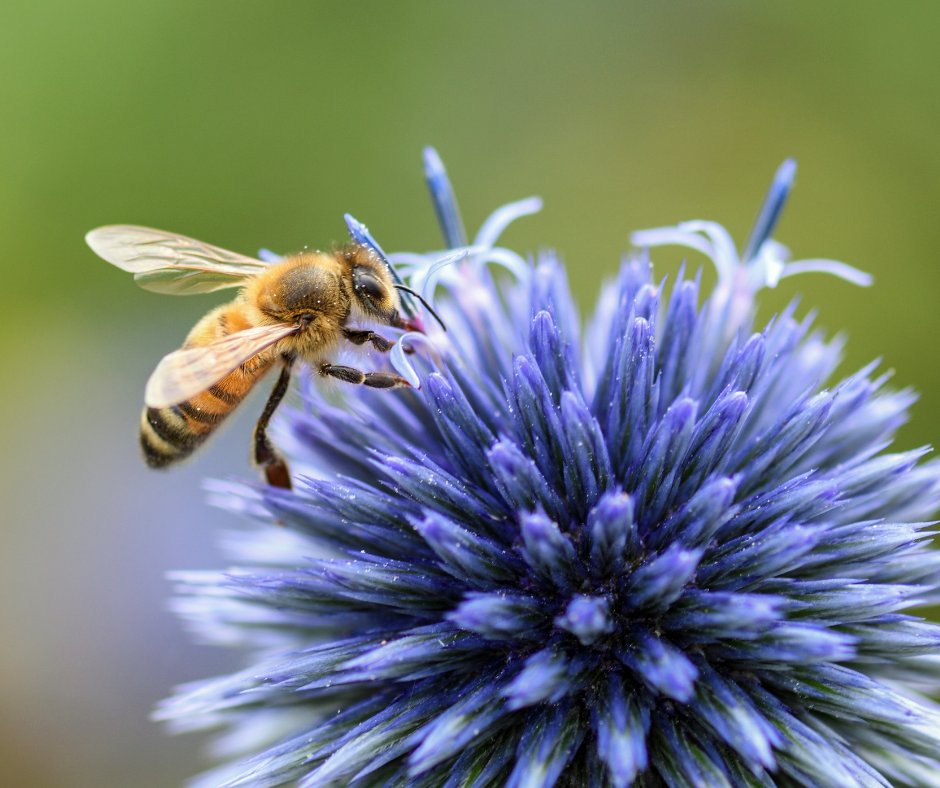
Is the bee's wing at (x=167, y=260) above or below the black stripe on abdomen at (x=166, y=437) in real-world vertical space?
above

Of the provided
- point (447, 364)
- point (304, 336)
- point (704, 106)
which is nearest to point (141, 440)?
point (304, 336)

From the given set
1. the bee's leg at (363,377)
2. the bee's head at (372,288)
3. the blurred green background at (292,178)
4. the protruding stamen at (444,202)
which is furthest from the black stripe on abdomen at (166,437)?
the blurred green background at (292,178)

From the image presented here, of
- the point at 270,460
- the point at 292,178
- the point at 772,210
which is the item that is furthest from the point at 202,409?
the point at 292,178

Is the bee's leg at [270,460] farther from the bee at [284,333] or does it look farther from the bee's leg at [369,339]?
the bee's leg at [369,339]

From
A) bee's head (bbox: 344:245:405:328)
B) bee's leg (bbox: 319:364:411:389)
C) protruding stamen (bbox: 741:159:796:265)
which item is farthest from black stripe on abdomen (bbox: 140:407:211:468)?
protruding stamen (bbox: 741:159:796:265)

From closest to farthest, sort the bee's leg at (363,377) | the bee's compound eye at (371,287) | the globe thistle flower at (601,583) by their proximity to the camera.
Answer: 1. the globe thistle flower at (601,583)
2. the bee's leg at (363,377)
3. the bee's compound eye at (371,287)

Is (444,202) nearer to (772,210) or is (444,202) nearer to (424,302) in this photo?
(424,302)

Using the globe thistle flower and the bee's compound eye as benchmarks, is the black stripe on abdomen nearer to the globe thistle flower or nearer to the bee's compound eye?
the globe thistle flower

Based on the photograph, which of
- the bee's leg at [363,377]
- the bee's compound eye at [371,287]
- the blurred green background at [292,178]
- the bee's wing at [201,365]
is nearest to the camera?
the bee's wing at [201,365]
